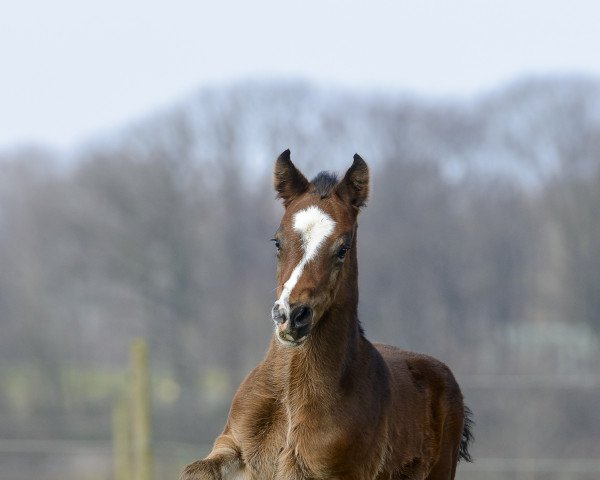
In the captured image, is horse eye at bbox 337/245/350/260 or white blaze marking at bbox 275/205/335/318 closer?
white blaze marking at bbox 275/205/335/318

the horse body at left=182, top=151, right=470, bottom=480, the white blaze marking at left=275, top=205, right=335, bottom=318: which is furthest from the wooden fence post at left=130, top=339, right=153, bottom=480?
the white blaze marking at left=275, top=205, right=335, bottom=318

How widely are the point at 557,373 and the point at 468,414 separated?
18.1 m

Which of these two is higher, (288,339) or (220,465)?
(288,339)

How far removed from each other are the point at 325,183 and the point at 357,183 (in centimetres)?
A: 16

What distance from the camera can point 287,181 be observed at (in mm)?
5578

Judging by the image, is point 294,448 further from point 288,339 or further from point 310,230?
point 310,230

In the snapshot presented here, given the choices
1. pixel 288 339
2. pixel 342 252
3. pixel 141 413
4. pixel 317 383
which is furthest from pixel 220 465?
pixel 141 413

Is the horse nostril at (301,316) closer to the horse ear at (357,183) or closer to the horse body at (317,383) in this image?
the horse body at (317,383)

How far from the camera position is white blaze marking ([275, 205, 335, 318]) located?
4995 millimetres

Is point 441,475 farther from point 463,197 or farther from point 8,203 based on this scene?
point 8,203

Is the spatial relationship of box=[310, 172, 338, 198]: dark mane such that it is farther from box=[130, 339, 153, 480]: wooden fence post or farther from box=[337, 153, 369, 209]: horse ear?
box=[130, 339, 153, 480]: wooden fence post

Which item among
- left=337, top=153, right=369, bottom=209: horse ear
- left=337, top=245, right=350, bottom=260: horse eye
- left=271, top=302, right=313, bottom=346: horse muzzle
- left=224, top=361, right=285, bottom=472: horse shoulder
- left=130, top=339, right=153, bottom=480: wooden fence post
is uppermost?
left=337, top=153, right=369, bottom=209: horse ear

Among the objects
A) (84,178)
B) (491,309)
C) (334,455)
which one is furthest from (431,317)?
(334,455)

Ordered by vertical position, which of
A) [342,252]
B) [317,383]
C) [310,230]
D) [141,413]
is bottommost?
[141,413]
